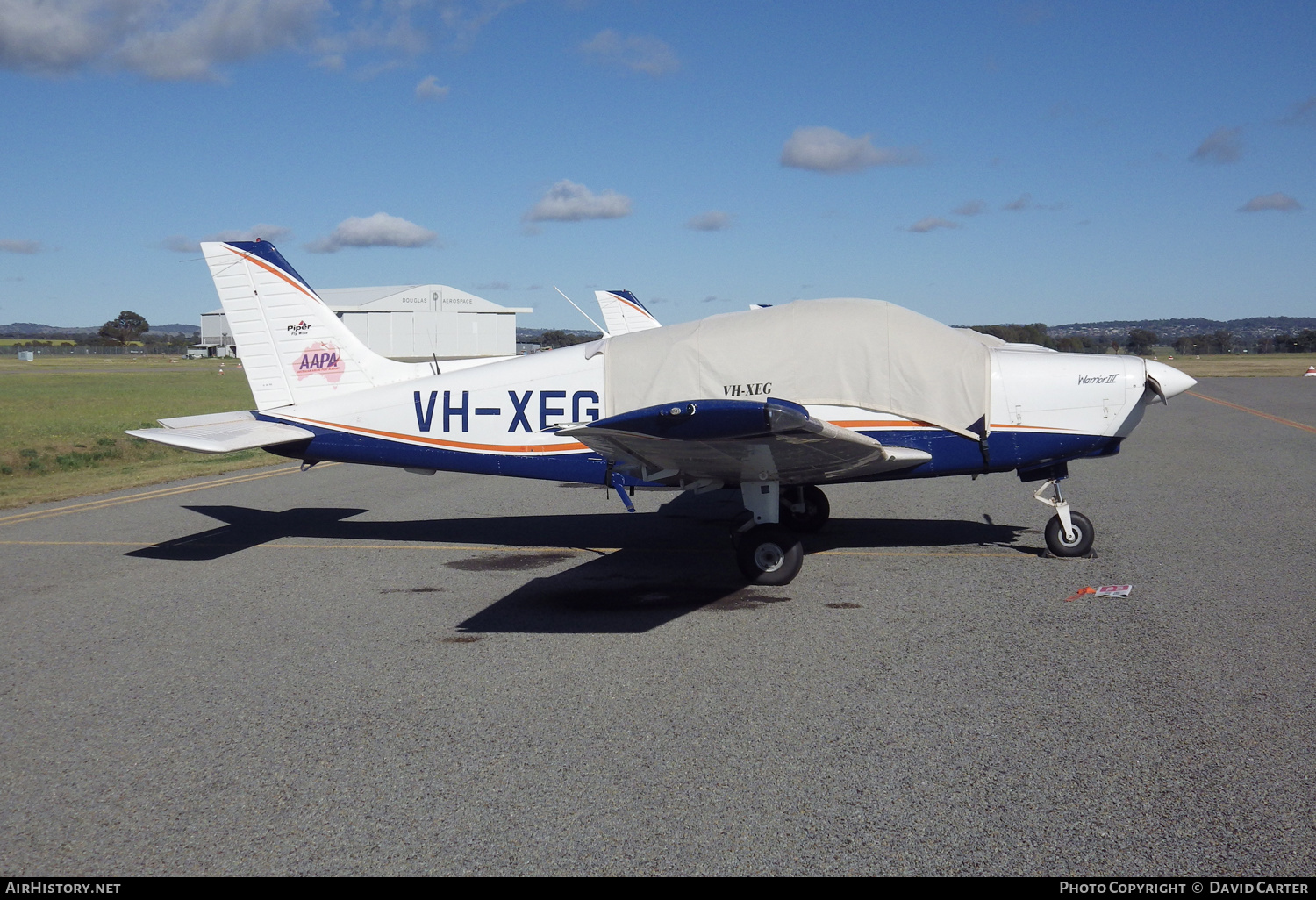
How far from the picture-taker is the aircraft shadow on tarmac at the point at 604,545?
722 centimetres

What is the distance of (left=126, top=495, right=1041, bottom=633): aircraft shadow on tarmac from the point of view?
23.7 feet

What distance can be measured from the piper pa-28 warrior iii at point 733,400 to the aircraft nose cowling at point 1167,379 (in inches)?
1.4

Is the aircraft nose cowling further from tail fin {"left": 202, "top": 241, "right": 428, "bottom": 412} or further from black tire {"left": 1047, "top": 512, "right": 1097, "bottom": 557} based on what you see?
tail fin {"left": 202, "top": 241, "right": 428, "bottom": 412}

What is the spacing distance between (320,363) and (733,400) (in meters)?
4.80

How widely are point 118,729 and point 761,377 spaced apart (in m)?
5.36

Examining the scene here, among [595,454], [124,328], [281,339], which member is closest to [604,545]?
[595,454]

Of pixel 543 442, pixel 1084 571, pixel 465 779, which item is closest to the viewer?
pixel 465 779

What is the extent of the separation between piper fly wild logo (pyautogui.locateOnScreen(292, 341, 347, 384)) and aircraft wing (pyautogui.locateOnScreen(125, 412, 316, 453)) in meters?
0.58

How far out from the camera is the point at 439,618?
7027 mm

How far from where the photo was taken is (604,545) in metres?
9.71

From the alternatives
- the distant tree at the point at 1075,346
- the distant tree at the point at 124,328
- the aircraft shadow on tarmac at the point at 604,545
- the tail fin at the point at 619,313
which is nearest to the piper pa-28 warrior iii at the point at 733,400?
the aircraft shadow on tarmac at the point at 604,545

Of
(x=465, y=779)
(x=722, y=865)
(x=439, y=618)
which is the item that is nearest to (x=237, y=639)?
(x=439, y=618)

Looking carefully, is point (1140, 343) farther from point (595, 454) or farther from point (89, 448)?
point (595, 454)

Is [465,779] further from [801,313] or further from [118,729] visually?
[801,313]
